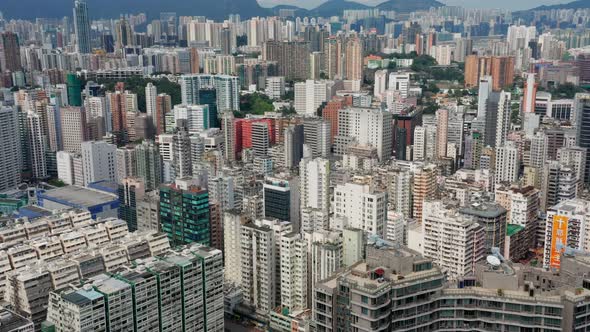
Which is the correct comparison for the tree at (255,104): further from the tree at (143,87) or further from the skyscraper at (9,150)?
the skyscraper at (9,150)

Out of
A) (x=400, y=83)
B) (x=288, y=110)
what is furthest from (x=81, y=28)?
(x=400, y=83)

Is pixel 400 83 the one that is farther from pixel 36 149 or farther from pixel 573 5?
pixel 573 5

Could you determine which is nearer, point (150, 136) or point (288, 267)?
point (288, 267)

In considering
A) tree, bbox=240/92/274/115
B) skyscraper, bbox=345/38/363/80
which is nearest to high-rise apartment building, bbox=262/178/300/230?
tree, bbox=240/92/274/115

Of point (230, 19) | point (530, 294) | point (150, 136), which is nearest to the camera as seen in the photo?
point (530, 294)

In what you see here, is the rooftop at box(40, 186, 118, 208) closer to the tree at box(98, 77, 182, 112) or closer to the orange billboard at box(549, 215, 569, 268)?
the orange billboard at box(549, 215, 569, 268)

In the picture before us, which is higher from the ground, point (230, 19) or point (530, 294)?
point (230, 19)

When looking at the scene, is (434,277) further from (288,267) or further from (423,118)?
(423,118)

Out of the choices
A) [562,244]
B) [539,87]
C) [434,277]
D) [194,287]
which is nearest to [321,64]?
[539,87]
